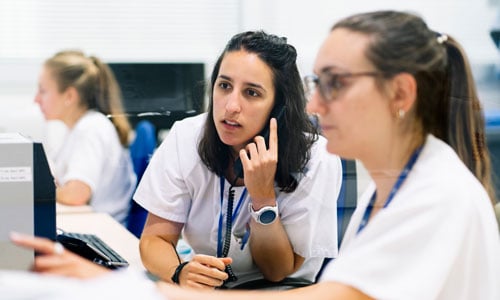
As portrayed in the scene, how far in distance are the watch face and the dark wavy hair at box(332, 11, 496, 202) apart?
0.45 metres

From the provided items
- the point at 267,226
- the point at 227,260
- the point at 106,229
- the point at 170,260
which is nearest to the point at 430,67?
the point at 267,226

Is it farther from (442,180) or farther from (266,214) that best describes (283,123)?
(442,180)

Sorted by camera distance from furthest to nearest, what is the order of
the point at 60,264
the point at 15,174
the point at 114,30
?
the point at 114,30
the point at 15,174
the point at 60,264

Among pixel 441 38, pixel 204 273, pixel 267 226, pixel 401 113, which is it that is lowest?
pixel 204 273

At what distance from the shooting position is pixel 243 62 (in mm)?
1686

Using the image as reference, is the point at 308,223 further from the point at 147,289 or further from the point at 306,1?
the point at 306,1

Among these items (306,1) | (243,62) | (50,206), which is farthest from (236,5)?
(50,206)

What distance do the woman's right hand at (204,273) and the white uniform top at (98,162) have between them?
1.57ft

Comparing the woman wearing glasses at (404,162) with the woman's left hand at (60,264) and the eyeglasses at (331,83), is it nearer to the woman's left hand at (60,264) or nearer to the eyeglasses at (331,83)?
the eyeglasses at (331,83)

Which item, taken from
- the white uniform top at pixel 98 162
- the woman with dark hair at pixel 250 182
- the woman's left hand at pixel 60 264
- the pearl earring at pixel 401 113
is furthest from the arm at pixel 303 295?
the white uniform top at pixel 98 162

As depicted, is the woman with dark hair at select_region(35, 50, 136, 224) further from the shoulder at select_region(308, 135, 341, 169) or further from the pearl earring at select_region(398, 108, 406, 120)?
the pearl earring at select_region(398, 108, 406, 120)

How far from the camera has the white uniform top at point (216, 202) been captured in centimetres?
171

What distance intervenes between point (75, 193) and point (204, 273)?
79 centimetres

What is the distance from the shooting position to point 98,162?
94.8 inches
